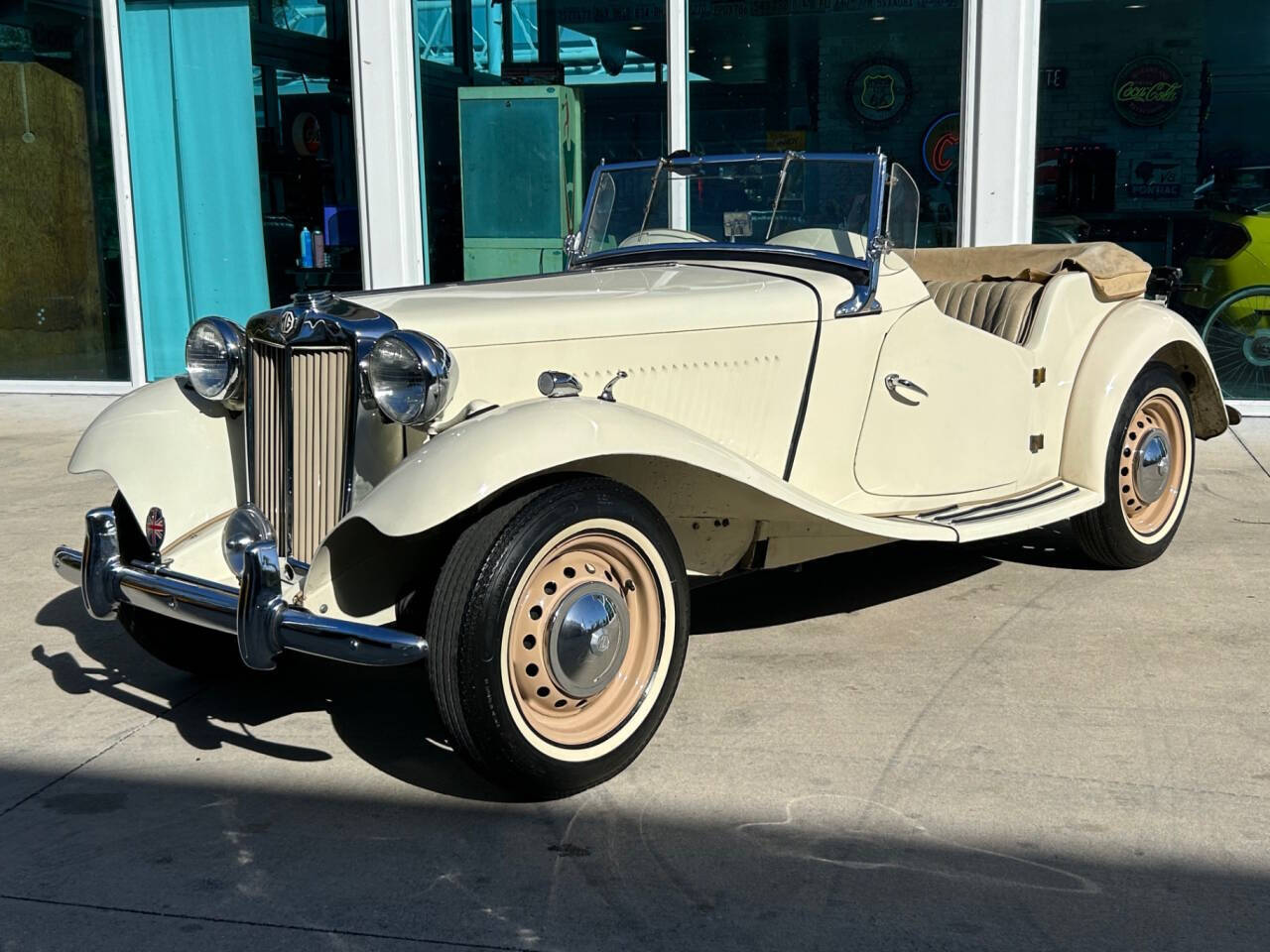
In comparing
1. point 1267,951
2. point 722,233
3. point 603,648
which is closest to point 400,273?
point 722,233

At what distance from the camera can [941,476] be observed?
4.35m

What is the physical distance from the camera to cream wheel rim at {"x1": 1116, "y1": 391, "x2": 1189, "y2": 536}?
16.6 feet

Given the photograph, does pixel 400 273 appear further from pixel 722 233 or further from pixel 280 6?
pixel 722 233

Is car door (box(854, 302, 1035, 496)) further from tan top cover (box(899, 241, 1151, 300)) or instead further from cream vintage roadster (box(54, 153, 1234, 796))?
tan top cover (box(899, 241, 1151, 300))

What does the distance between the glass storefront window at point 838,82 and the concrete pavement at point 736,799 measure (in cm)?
437

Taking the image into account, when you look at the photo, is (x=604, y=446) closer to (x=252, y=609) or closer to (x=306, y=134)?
(x=252, y=609)

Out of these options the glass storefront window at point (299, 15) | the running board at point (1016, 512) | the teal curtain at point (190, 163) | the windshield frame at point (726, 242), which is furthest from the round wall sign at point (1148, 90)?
the teal curtain at point (190, 163)

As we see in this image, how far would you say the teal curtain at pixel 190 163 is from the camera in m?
9.45

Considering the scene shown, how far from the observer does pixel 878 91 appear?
8359 millimetres

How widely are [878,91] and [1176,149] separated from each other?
5.90 feet

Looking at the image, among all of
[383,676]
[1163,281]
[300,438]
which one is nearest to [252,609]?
[300,438]

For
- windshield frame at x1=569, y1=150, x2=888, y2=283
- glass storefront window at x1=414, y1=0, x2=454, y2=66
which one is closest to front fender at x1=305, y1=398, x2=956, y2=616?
windshield frame at x1=569, y1=150, x2=888, y2=283

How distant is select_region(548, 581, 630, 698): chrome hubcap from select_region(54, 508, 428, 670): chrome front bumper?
37 centimetres

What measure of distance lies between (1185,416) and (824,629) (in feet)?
6.37
